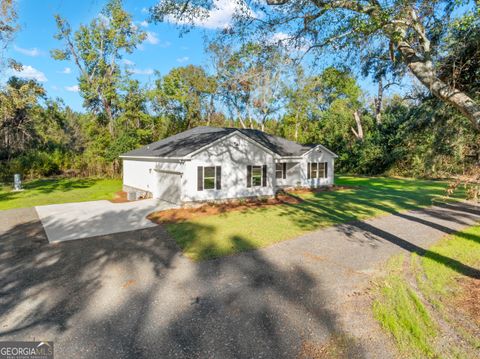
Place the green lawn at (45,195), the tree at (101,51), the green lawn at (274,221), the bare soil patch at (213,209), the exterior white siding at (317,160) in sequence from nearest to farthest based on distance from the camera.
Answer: the green lawn at (274,221)
the bare soil patch at (213,209)
the green lawn at (45,195)
the exterior white siding at (317,160)
the tree at (101,51)

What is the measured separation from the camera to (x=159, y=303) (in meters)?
5.22

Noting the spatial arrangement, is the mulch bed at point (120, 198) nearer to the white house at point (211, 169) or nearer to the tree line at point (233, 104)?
the white house at point (211, 169)

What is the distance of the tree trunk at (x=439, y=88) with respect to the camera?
186 inches

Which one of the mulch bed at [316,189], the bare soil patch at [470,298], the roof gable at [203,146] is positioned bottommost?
the bare soil patch at [470,298]

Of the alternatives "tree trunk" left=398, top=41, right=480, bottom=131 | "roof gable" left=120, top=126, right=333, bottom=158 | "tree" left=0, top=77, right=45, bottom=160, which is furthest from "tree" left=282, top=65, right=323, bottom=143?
"tree trunk" left=398, top=41, right=480, bottom=131

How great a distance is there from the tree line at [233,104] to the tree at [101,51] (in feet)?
0.32

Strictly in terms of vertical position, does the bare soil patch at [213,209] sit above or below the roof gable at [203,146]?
below

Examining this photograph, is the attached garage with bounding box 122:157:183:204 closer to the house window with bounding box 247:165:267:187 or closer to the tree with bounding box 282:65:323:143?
the house window with bounding box 247:165:267:187

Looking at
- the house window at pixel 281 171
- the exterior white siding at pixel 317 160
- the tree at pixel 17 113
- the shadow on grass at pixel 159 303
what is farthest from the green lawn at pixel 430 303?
the tree at pixel 17 113

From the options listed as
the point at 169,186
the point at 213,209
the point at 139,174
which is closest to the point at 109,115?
the point at 139,174

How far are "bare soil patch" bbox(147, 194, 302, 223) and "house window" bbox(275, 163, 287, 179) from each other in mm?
2522

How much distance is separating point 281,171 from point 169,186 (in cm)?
826

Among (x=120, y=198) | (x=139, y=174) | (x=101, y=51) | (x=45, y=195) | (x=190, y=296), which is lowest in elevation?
(x=190, y=296)

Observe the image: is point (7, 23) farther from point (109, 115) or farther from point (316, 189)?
point (316, 189)
